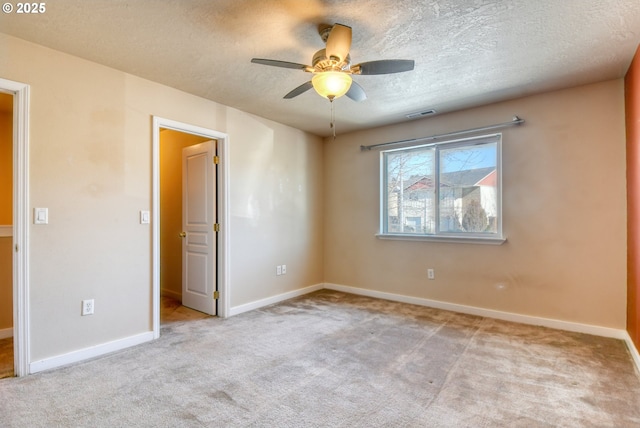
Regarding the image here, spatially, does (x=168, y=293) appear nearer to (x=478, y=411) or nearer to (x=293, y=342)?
(x=293, y=342)

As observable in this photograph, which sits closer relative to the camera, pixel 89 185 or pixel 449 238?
pixel 89 185

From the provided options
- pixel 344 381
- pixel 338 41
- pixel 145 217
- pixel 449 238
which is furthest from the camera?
pixel 449 238

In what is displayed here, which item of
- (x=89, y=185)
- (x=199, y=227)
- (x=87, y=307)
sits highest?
(x=89, y=185)

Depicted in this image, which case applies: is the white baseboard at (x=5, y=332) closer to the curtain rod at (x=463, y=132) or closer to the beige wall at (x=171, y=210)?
the beige wall at (x=171, y=210)

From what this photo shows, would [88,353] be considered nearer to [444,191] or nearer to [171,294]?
[171,294]

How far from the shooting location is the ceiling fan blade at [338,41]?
205cm

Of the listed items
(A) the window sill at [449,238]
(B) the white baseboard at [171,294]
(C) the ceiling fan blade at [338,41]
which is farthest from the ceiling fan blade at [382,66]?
(B) the white baseboard at [171,294]

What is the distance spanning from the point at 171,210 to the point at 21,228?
2408 mm

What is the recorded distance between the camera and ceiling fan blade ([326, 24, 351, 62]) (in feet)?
6.73

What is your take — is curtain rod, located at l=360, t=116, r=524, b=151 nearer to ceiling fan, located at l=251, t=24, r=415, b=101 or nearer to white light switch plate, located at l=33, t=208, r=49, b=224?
ceiling fan, located at l=251, t=24, r=415, b=101

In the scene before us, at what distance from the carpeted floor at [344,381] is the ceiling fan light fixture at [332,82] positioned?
2.04 metres

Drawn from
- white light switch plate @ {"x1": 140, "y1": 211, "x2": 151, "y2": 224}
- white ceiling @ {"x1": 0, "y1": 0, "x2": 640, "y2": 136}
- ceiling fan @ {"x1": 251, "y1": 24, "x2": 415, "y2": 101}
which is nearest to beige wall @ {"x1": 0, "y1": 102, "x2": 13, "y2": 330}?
white light switch plate @ {"x1": 140, "y1": 211, "x2": 151, "y2": 224}

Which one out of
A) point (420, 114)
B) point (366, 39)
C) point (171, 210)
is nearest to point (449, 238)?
point (420, 114)

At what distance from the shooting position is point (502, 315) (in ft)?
11.8
